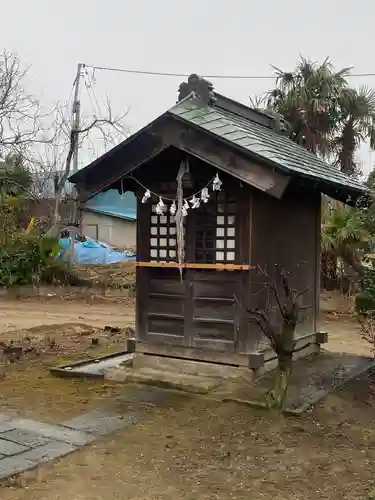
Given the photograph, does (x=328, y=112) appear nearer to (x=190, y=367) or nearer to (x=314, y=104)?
(x=314, y=104)

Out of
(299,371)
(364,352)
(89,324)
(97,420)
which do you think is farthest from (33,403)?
(89,324)

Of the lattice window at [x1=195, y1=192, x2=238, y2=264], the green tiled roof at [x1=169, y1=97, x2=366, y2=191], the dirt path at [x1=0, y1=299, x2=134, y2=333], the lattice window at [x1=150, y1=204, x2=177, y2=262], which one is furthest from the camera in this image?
the dirt path at [x1=0, y1=299, x2=134, y2=333]

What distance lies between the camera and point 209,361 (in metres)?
7.69

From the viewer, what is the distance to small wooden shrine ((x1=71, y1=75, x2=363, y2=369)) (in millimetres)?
7270

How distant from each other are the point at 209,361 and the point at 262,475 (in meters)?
2.95

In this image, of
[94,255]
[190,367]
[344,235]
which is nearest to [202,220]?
[190,367]

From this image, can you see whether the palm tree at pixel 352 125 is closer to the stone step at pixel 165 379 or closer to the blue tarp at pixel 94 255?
the blue tarp at pixel 94 255

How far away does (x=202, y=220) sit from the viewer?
779 cm

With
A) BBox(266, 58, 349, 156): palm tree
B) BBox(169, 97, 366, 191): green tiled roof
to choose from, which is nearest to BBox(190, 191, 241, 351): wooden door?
BBox(169, 97, 366, 191): green tiled roof

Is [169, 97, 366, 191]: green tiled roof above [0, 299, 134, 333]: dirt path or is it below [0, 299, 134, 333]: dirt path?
above

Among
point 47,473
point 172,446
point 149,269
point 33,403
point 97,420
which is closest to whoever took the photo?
point 47,473

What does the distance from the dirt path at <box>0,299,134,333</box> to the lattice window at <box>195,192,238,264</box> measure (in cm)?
685

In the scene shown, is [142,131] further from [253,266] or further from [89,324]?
[89,324]

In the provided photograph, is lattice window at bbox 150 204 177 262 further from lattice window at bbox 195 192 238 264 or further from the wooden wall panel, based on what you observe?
the wooden wall panel
